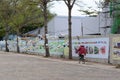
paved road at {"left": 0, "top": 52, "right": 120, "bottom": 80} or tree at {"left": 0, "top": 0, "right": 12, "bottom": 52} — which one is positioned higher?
tree at {"left": 0, "top": 0, "right": 12, "bottom": 52}

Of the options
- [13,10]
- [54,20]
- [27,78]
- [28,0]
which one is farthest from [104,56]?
[54,20]

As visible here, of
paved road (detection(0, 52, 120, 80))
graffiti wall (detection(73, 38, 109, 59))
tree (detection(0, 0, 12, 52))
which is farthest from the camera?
tree (detection(0, 0, 12, 52))

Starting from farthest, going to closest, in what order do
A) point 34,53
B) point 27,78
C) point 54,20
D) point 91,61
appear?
1. point 54,20
2. point 34,53
3. point 91,61
4. point 27,78

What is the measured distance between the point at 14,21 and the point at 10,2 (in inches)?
129

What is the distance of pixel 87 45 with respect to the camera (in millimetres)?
32281

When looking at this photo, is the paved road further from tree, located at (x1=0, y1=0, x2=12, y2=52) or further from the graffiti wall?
tree, located at (x1=0, y1=0, x2=12, y2=52)

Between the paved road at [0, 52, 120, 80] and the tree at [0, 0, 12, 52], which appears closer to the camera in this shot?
the paved road at [0, 52, 120, 80]

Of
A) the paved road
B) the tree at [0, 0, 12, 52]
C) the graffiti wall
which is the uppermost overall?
the tree at [0, 0, 12, 52]

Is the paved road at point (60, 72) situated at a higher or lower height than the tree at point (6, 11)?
lower

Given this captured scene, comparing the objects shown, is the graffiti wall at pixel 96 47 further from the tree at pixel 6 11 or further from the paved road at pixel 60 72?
the tree at pixel 6 11

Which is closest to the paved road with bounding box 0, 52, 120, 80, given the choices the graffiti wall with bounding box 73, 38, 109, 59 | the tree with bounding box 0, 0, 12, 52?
the graffiti wall with bounding box 73, 38, 109, 59

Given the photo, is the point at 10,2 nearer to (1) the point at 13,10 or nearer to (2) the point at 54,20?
(1) the point at 13,10

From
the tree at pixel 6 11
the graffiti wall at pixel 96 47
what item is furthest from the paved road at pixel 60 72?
the tree at pixel 6 11

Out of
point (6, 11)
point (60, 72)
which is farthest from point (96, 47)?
point (6, 11)
